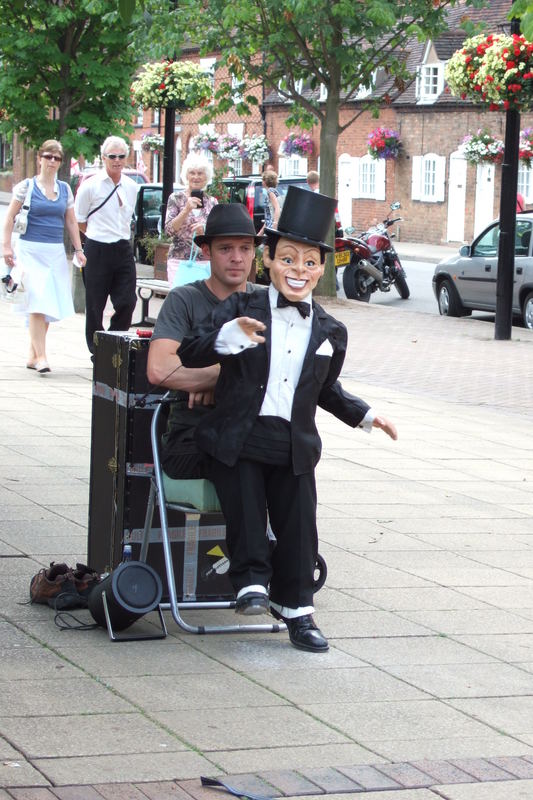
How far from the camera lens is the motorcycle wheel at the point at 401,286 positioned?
24141 millimetres

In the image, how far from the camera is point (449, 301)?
69.2 feet

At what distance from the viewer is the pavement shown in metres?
4.11

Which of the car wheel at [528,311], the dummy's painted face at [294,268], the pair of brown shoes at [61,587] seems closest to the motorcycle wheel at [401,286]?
the car wheel at [528,311]

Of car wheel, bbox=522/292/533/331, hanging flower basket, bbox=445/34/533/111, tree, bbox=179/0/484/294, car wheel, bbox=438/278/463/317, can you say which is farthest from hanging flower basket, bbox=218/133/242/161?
hanging flower basket, bbox=445/34/533/111

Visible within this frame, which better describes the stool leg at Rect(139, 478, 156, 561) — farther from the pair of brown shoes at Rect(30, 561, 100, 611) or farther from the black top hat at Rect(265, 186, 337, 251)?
the black top hat at Rect(265, 186, 337, 251)

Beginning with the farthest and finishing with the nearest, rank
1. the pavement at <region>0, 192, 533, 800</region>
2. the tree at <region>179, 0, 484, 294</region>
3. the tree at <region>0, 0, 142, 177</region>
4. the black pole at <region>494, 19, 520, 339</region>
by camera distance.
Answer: the tree at <region>0, 0, 142, 177</region> → the tree at <region>179, 0, 484, 294</region> → the black pole at <region>494, 19, 520, 339</region> → the pavement at <region>0, 192, 533, 800</region>

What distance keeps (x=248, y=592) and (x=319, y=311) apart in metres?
1.08

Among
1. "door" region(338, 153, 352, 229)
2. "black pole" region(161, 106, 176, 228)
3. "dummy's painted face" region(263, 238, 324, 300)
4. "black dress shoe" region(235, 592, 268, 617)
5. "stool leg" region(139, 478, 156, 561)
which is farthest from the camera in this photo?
"door" region(338, 153, 352, 229)

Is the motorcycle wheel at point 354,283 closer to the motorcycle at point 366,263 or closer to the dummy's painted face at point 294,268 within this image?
the motorcycle at point 366,263

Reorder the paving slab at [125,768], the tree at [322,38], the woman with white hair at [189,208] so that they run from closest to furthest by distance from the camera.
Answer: the paving slab at [125,768] → the woman with white hair at [189,208] → the tree at [322,38]

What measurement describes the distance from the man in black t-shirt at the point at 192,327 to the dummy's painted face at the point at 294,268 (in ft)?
0.99

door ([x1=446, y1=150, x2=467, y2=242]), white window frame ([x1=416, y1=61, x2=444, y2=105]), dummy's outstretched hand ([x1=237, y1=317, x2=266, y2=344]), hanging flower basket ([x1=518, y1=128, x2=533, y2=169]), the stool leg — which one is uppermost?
white window frame ([x1=416, y1=61, x2=444, y2=105])

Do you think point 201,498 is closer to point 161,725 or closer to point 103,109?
point 161,725

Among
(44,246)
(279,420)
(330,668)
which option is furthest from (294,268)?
(44,246)
